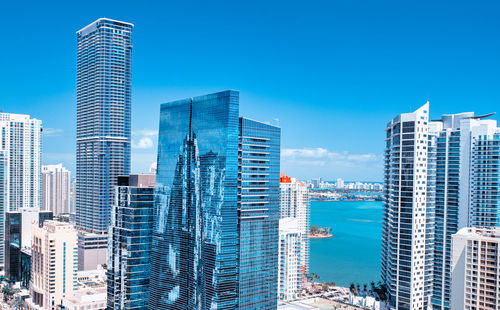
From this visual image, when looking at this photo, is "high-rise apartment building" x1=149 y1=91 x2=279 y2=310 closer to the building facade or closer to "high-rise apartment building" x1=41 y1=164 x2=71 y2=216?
the building facade

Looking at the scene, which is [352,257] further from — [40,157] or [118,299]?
[40,157]

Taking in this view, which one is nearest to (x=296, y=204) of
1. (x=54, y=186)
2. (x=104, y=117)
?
(x=104, y=117)

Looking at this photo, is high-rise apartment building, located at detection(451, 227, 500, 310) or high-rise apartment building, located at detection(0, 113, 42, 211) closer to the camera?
high-rise apartment building, located at detection(451, 227, 500, 310)

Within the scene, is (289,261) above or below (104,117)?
below

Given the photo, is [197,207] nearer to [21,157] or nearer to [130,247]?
[130,247]

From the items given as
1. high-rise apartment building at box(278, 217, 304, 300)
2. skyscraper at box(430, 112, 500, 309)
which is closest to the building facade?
high-rise apartment building at box(278, 217, 304, 300)
